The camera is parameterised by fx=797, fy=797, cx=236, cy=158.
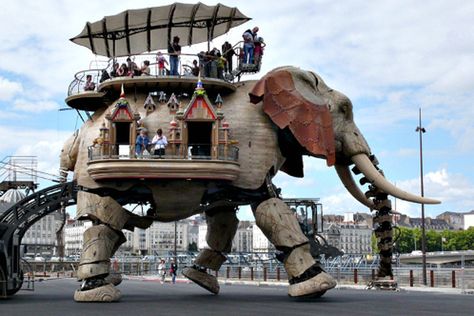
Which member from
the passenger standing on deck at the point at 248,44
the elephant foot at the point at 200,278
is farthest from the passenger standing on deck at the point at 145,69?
the elephant foot at the point at 200,278

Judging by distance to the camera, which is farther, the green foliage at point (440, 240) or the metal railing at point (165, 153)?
the green foliage at point (440, 240)

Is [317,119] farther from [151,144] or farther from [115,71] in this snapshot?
[115,71]

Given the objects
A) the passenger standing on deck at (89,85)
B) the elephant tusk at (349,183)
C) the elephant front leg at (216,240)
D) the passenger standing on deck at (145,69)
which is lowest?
the elephant front leg at (216,240)

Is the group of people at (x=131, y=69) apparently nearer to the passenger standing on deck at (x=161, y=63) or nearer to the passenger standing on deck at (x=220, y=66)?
the passenger standing on deck at (x=161, y=63)

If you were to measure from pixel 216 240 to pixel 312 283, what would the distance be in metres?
4.51

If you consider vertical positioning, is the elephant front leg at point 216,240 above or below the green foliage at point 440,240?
above

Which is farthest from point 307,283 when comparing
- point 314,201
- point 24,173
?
point 314,201

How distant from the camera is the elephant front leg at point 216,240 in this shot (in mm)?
23797

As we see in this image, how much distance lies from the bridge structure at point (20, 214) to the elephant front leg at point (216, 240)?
4.12 metres

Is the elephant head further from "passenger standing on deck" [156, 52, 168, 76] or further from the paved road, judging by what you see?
the paved road

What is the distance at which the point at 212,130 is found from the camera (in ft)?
69.6

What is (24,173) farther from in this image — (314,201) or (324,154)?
(314,201)

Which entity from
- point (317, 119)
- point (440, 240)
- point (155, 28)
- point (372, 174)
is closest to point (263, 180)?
point (317, 119)

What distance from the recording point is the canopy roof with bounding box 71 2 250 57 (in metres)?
23.5
